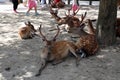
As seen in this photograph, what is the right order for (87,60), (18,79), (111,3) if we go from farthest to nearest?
1. (111,3)
2. (87,60)
3. (18,79)

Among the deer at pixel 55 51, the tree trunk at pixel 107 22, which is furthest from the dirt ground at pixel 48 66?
the tree trunk at pixel 107 22

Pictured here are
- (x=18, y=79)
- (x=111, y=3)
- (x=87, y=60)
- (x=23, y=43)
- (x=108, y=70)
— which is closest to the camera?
(x=18, y=79)

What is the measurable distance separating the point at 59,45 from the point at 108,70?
1145 mm

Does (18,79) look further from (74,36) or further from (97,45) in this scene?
(74,36)

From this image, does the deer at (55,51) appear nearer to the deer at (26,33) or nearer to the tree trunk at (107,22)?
the tree trunk at (107,22)

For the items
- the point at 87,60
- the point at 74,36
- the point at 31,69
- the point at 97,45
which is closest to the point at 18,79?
the point at 31,69

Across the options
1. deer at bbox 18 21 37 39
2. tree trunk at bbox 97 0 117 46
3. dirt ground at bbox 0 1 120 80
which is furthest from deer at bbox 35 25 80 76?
deer at bbox 18 21 37 39

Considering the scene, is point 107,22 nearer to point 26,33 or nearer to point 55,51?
point 55,51

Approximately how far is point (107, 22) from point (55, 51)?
1.75m

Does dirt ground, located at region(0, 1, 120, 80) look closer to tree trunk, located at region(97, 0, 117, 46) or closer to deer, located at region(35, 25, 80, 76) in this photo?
deer, located at region(35, 25, 80, 76)

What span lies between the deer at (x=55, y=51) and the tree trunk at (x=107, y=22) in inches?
45.9

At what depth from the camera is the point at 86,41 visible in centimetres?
704

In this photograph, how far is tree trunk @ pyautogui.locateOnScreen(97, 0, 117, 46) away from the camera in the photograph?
759 centimetres

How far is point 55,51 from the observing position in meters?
6.62
